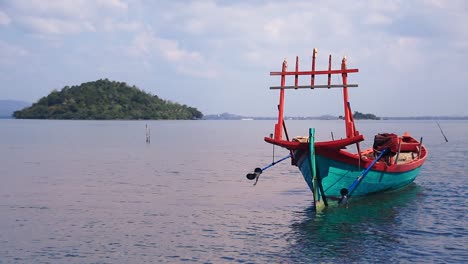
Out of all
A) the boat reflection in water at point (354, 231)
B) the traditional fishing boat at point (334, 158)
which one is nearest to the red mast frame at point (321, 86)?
the traditional fishing boat at point (334, 158)

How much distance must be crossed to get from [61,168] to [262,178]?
54.7 ft

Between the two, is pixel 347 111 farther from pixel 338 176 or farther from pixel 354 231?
pixel 354 231

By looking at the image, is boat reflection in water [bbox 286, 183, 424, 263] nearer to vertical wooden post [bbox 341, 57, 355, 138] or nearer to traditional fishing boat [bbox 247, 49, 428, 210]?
traditional fishing boat [bbox 247, 49, 428, 210]

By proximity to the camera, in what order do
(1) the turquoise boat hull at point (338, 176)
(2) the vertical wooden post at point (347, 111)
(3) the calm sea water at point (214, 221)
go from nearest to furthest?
1. (3) the calm sea water at point (214, 221)
2. (2) the vertical wooden post at point (347, 111)
3. (1) the turquoise boat hull at point (338, 176)

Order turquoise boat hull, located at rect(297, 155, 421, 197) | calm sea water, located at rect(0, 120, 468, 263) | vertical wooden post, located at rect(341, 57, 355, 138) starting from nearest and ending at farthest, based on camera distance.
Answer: calm sea water, located at rect(0, 120, 468, 263), vertical wooden post, located at rect(341, 57, 355, 138), turquoise boat hull, located at rect(297, 155, 421, 197)

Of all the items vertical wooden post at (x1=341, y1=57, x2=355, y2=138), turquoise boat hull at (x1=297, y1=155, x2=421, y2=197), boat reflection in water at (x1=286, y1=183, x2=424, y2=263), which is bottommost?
boat reflection in water at (x1=286, y1=183, x2=424, y2=263)

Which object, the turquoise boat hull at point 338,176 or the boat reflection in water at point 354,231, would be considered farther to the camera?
the turquoise boat hull at point 338,176

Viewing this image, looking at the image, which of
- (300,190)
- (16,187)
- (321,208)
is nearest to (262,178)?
(300,190)

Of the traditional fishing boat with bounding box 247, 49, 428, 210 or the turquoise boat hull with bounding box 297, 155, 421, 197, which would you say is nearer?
the traditional fishing boat with bounding box 247, 49, 428, 210

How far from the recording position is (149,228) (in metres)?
21.9

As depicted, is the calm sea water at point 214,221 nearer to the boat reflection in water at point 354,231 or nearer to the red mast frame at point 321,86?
the boat reflection in water at point 354,231

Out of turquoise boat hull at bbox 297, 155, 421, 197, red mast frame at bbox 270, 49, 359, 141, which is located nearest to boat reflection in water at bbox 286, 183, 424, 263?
turquoise boat hull at bbox 297, 155, 421, 197

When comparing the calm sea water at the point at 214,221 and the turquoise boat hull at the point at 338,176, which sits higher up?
the turquoise boat hull at the point at 338,176

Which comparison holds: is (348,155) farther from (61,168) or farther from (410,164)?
(61,168)
